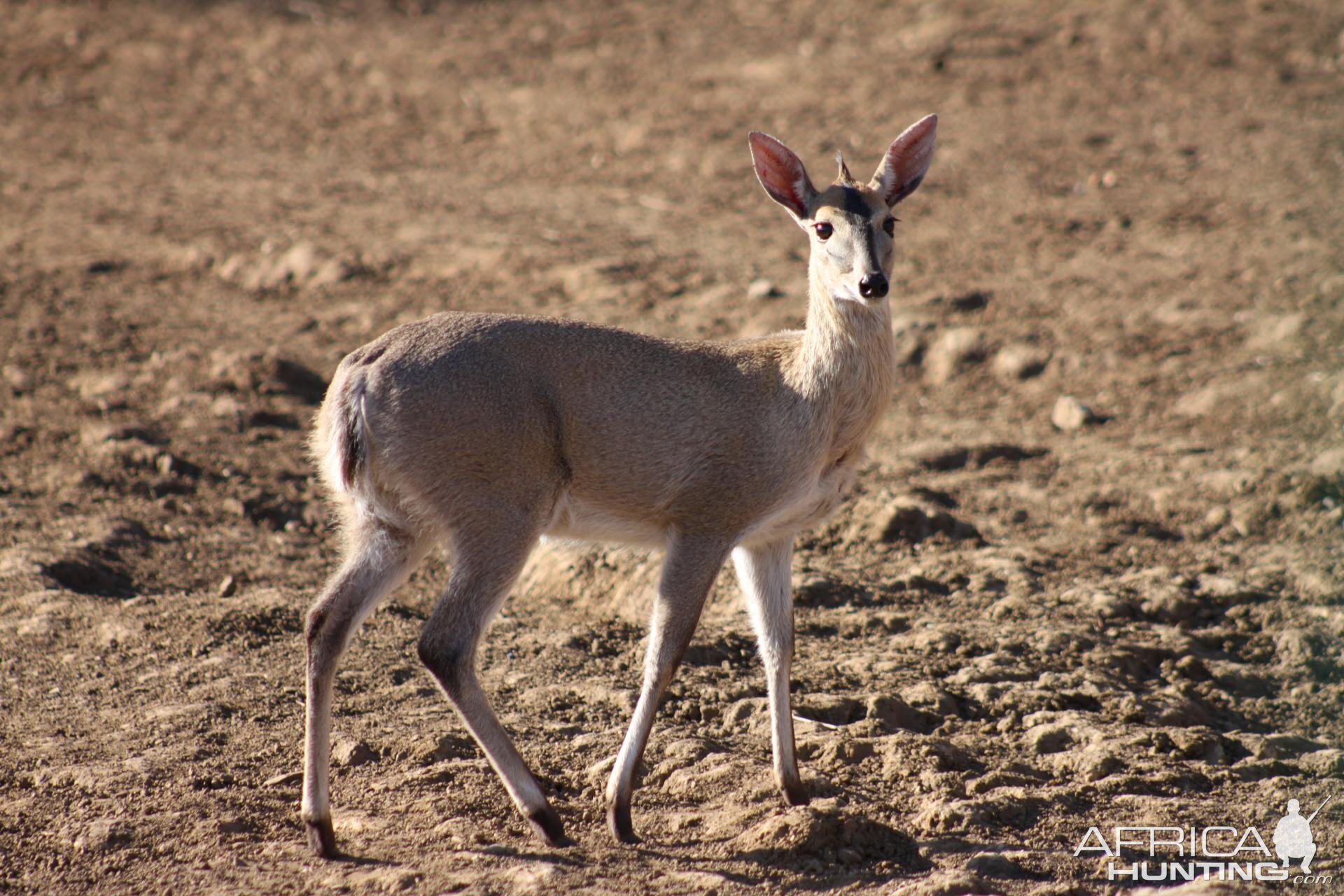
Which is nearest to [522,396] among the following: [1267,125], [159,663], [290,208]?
[159,663]

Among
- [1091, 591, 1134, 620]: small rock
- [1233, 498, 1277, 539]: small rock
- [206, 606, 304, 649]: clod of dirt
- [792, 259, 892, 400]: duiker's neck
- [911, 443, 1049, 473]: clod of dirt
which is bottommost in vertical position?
[206, 606, 304, 649]: clod of dirt

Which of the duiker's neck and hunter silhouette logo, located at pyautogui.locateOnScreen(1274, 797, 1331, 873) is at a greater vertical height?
the duiker's neck

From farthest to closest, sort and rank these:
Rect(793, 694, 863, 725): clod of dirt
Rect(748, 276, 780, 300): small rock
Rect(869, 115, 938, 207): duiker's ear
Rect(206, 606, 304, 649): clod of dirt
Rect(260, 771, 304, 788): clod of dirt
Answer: Rect(748, 276, 780, 300): small rock → Rect(206, 606, 304, 649): clod of dirt → Rect(793, 694, 863, 725): clod of dirt → Rect(869, 115, 938, 207): duiker's ear → Rect(260, 771, 304, 788): clod of dirt

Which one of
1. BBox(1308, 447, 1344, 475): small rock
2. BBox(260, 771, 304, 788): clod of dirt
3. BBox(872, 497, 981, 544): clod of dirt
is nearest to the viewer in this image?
BBox(260, 771, 304, 788): clod of dirt

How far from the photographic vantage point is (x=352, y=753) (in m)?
5.98

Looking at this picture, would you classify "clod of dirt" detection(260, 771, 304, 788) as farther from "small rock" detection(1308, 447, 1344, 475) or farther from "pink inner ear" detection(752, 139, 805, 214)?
"small rock" detection(1308, 447, 1344, 475)

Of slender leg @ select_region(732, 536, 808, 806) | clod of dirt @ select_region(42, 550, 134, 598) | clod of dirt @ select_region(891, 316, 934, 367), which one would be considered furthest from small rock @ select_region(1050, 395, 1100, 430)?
clod of dirt @ select_region(42, 550, 134, 598)

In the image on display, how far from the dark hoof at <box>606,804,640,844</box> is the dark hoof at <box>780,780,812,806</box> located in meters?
0.64

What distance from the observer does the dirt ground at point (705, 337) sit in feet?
18.4

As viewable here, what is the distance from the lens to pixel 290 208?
1324 centimetres

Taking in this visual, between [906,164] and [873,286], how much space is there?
98cm

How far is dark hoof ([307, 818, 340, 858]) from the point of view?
204 inches

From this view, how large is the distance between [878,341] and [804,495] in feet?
2.57

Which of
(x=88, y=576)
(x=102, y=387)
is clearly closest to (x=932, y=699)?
(x=88, y=576)
